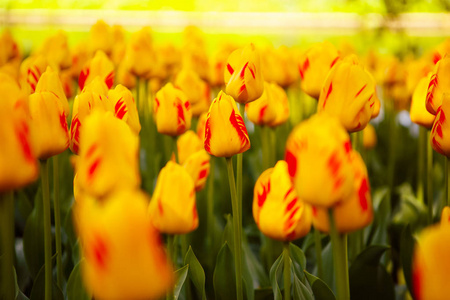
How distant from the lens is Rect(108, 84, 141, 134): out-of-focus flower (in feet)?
2.45

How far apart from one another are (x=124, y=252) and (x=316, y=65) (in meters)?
0.69

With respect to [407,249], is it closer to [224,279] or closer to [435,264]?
[224,279]

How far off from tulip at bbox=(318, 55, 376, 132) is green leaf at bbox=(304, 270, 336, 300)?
0.22 meters

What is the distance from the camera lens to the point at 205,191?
4.35 feet

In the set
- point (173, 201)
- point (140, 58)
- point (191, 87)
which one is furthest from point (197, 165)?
point (140, 58)

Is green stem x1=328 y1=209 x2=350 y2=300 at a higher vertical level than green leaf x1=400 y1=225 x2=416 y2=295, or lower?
higher

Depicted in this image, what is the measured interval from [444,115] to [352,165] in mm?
274

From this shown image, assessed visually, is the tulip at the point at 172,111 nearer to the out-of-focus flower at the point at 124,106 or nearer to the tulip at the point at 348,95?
the out-of-focus flower at the point at 124,106

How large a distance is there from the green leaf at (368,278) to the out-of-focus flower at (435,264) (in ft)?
1.85

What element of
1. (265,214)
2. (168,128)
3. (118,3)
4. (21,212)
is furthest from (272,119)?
(118,3)

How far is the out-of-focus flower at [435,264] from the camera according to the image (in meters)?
0.38

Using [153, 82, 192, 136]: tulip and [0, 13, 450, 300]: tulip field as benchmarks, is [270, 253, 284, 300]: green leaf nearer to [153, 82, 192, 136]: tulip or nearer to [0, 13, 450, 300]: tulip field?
[0, 13, 450, 300]: tulip field

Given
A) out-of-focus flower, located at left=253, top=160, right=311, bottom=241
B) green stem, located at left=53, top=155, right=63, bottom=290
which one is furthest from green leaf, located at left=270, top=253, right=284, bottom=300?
green stem, located at left=53, top=155, right=63, bottom=290

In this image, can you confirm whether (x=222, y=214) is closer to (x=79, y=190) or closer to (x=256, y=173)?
(x=256, y=173)
